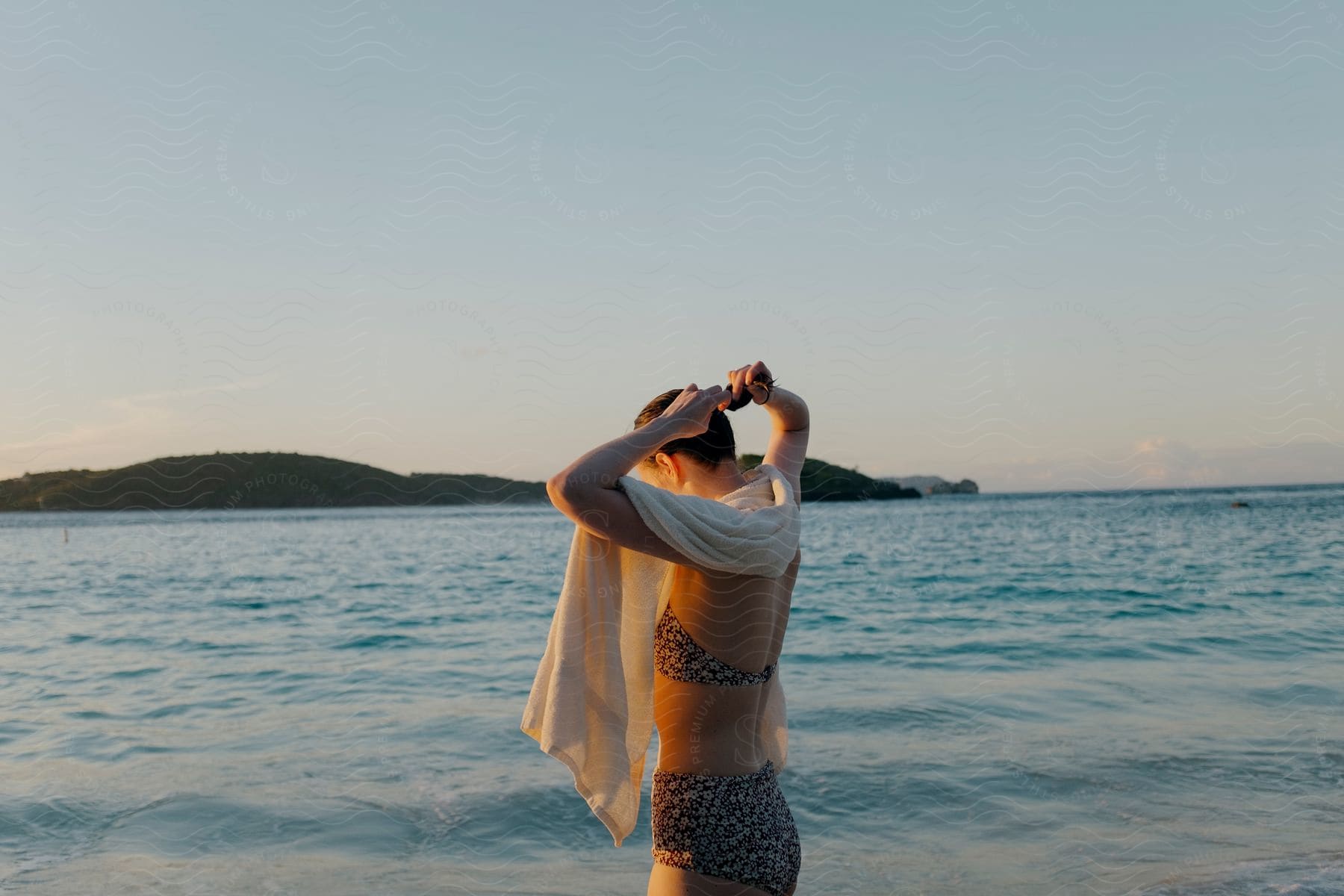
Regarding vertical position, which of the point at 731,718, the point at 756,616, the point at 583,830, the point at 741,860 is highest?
the point at 756,616

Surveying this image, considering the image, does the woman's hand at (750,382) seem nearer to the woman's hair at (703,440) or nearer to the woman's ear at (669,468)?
the woman's hair at (703,440)

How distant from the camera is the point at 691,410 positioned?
217 cm

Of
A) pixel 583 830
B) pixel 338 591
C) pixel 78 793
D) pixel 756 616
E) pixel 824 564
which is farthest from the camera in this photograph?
pixel 824 564

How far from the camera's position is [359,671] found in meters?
11.0

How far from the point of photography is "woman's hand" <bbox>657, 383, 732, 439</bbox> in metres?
2.14

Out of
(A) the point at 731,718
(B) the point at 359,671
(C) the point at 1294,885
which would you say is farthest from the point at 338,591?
(A) the point at 731,718

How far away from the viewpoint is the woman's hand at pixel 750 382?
2.44 metres

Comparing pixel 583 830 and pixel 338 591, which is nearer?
pixel 583 830

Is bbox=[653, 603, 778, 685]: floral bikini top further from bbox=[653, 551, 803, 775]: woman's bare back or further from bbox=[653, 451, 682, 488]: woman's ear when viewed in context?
bbox=[653, 451, 682, 488]: woman's ear

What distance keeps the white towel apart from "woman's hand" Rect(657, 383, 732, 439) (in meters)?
0.18

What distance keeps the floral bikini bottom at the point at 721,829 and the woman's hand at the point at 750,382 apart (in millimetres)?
885

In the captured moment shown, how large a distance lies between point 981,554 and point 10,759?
21242 millimetres

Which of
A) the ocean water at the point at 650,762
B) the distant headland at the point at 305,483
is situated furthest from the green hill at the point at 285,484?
the ocean water at the point at 650,762

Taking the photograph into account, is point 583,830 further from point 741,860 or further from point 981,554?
point 981,554
